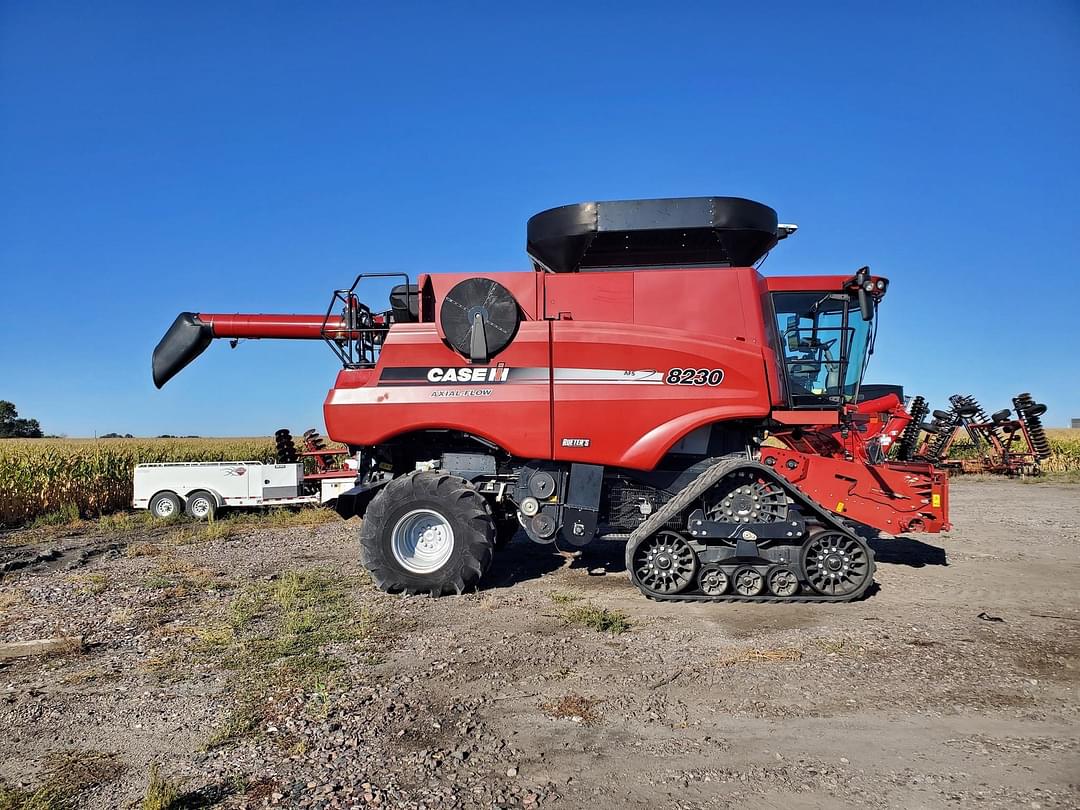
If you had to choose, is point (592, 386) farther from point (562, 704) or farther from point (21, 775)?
point (21, 775)

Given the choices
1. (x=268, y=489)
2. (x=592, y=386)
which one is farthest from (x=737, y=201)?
(x=268, y=489)

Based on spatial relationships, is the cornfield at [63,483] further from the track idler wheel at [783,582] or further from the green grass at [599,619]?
the track idler wheel at [783,582]

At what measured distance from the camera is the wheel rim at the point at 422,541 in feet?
23.8

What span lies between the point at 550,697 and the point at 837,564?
3.59 m

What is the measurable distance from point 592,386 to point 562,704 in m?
3.50

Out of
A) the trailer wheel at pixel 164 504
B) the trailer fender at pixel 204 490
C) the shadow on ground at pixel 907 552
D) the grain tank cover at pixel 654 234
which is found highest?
the grain tank cover at pixel 654 234

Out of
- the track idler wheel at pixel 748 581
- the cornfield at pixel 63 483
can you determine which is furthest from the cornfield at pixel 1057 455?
the cornfield at pixel 63 483

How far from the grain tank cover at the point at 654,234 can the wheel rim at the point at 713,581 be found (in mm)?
3279

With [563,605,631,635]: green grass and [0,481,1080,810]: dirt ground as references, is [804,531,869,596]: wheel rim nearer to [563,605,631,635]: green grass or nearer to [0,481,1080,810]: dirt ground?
[0,481,1080,810]: dirt ground

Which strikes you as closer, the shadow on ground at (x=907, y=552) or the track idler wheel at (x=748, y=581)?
the track idler wheel at (x=748, y=581)

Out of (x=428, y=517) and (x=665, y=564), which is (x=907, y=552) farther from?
(x=428, y=517)

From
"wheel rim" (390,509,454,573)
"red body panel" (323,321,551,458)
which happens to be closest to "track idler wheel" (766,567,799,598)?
"red body panel" (323,321,551,458)

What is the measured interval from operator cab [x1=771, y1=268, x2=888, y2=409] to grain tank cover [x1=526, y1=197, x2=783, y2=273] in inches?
28.4

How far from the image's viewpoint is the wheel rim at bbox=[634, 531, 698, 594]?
687 centimetres
